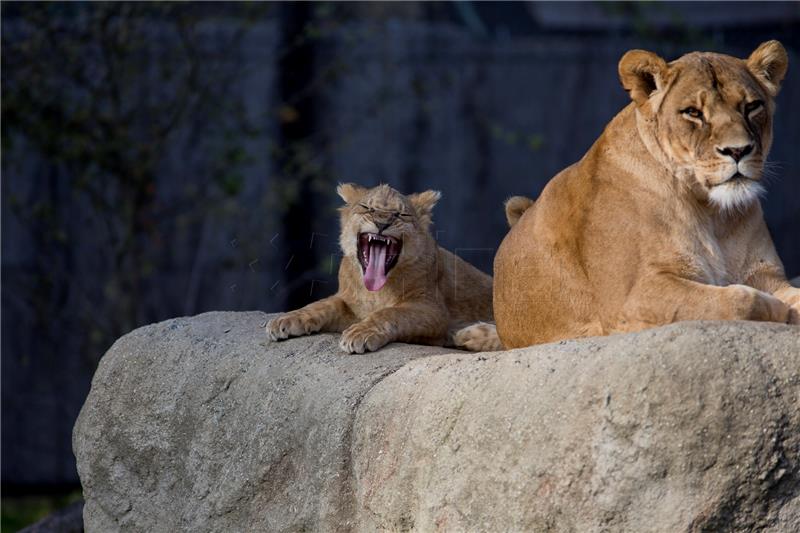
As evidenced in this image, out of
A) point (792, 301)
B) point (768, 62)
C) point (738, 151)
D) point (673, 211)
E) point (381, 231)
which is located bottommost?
point (381, 231)

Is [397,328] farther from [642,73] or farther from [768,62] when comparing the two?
[768,62]

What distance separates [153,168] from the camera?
8.57 m

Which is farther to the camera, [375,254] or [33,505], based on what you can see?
[33,505]

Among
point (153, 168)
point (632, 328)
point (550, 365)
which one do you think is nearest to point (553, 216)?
point (632, 328)

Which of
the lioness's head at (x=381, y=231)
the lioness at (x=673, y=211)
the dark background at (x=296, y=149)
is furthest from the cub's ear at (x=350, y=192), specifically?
the dark background at (x=296, y=149)

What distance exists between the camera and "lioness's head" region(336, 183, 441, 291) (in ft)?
18.0

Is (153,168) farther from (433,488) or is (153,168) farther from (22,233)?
(433,488)

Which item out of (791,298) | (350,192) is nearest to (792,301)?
(791,298)

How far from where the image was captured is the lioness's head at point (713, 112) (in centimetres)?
406

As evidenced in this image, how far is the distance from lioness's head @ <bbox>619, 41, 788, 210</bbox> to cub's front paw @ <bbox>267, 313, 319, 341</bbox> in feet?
5.16

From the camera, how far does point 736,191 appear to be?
160 inches

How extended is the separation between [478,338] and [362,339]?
2.55 ft

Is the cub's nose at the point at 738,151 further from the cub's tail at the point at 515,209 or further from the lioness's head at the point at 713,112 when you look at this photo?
the cub's tail at the point at 515,209

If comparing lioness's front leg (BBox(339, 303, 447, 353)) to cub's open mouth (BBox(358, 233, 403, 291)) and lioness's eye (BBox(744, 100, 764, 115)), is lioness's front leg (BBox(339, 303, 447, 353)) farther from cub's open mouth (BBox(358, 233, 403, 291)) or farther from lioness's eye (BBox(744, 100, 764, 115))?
lioness's eye (BBox(744, 100, 764, 115))
